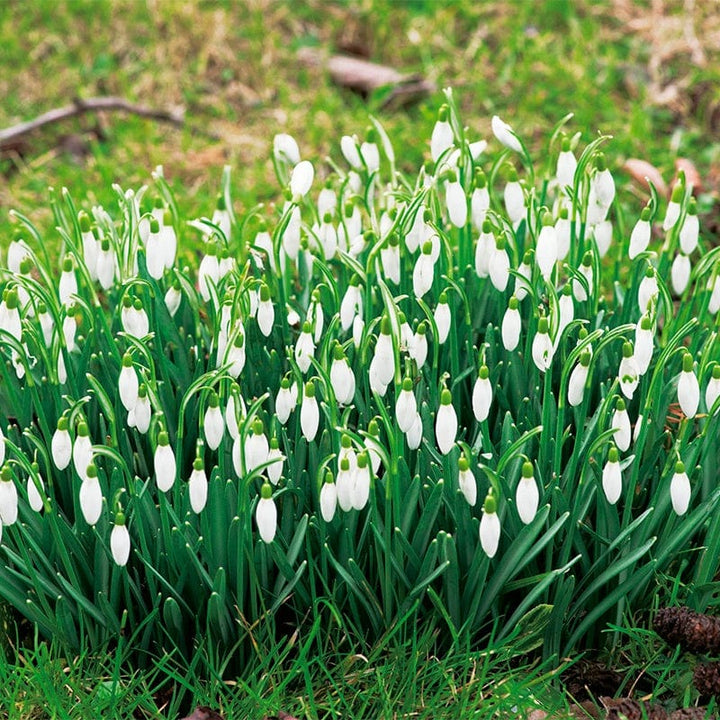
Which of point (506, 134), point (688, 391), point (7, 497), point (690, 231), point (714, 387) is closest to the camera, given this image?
point (7, 497)

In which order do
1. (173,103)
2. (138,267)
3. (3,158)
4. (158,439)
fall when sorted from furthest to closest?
1. (173,103)
2. (3,158)
3. (138,267)
4. (158,439)

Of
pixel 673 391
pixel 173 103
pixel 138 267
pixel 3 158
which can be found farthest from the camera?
pixel 173 103

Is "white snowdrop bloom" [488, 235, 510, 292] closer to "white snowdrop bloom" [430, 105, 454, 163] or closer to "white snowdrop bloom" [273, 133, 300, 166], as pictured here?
"white snowdrop bloom" [430, 105, 454, 163]

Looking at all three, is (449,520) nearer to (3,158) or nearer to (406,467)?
(406,467)

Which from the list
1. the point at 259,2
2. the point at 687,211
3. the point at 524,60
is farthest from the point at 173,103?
the point at 687,211

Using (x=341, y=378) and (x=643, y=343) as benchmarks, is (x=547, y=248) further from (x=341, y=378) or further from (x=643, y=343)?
(x=341, y=378)

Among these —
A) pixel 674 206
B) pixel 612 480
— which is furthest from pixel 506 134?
pixel 612 480

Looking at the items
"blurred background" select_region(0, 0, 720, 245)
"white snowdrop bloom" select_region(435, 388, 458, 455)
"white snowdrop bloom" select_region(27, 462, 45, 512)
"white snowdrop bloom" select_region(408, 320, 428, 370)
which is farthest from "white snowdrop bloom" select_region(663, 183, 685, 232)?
"blurred background" select_region(0, 0, 720, 245)
